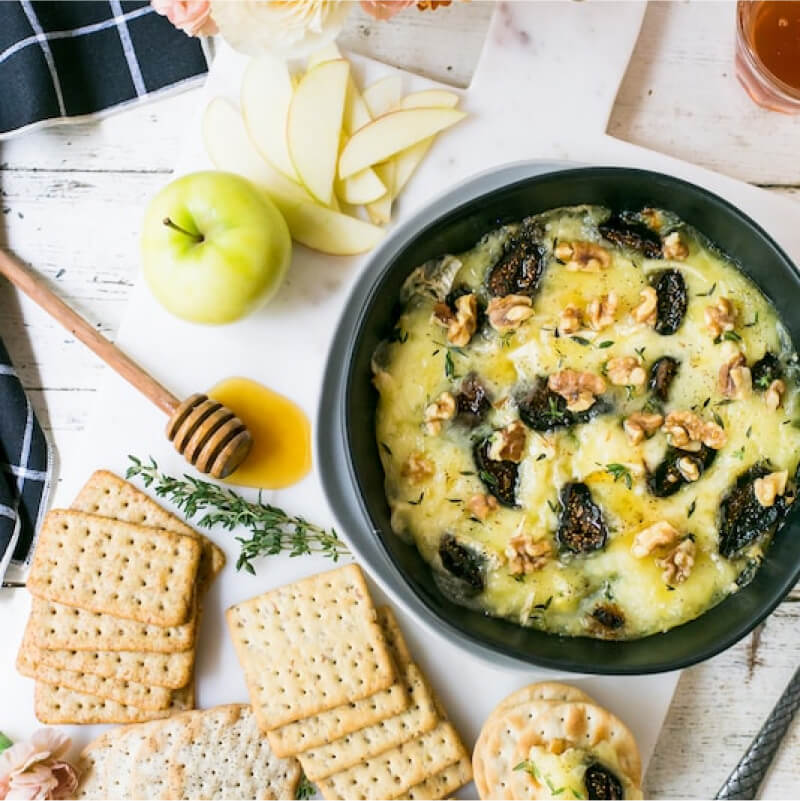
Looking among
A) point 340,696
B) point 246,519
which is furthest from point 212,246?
point 340,696

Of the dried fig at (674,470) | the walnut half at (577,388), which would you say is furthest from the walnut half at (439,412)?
the dried fig at (674,470)

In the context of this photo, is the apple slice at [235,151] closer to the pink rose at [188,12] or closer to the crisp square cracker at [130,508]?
the pink rose at [188,12]

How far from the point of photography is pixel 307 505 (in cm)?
241

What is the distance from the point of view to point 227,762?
7.69 feet

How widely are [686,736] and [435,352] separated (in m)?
1.24

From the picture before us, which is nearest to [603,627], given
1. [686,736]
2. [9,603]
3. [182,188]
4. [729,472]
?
[729,472]

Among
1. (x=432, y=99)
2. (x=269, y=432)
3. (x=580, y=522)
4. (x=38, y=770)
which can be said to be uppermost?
(x=432, y=99)

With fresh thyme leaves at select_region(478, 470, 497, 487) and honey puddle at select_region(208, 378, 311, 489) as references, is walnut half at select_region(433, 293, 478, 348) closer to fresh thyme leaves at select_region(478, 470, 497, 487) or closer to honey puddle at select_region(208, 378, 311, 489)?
fresh thyme leaves at select_region(478, 470, 497, 487)

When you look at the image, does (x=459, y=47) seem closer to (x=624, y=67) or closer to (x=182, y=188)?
(x=624, y=67)

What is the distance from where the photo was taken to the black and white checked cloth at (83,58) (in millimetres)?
2457

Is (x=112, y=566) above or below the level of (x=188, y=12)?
below

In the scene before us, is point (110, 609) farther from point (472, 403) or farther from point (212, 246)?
point (472, 403)

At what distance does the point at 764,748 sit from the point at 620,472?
0.92 m

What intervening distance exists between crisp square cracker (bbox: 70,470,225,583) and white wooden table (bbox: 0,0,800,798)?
0.16 meters
